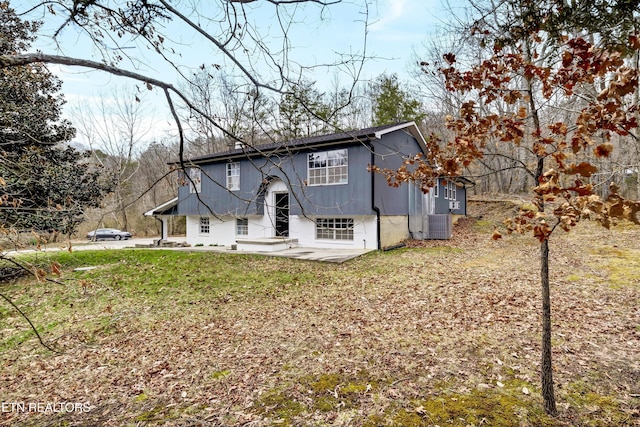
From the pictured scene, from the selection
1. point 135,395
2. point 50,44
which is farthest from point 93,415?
point 50,44

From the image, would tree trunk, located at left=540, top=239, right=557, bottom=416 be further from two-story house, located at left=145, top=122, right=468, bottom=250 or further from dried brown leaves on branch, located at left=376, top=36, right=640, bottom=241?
two-story house, located at left=145, top=122, right=468, bottom=250

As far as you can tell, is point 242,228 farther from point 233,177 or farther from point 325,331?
point 325,331

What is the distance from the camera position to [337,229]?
44.4 feet

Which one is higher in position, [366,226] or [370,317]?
[366,226]

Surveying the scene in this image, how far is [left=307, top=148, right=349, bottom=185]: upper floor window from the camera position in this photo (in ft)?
42.8

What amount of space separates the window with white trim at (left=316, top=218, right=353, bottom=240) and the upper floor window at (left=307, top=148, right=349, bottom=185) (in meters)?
1.63

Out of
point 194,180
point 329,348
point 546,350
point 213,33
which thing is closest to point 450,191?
point 194,180

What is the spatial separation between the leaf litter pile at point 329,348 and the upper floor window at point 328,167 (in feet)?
16.3

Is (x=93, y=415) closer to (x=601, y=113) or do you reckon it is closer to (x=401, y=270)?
(x=601, y=113)

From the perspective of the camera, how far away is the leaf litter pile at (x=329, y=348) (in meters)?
3.24

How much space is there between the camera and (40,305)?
24.2 feet

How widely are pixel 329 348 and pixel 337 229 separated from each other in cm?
899

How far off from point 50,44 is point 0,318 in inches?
268

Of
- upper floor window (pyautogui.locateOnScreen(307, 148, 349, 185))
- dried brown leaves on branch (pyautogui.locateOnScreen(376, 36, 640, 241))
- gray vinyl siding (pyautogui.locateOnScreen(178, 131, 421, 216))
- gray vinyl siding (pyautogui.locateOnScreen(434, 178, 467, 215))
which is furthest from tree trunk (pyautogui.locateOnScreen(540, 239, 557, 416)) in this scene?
gray vinyl siding (pyautogui.locateOnScreen(434, 178, 467, 215))
